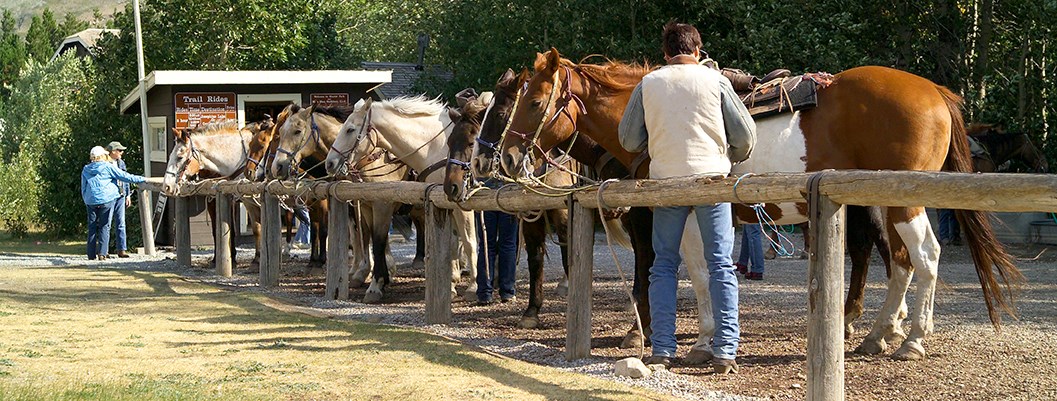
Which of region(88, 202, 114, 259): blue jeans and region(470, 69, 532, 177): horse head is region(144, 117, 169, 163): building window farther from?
region(470, 69, 532, 177): horse head

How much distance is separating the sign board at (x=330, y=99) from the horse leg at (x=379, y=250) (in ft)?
29.5

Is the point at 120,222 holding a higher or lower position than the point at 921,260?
lower

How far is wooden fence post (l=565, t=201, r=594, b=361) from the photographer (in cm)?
687

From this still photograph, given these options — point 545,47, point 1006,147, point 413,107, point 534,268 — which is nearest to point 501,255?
point 534,268

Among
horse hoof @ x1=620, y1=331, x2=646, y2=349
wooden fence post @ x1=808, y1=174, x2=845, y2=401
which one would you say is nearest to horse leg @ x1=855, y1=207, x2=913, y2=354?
horse hoof @ x1=620, y1=331, x2=646, y2=349

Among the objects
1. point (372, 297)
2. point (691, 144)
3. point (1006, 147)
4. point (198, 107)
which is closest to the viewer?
point (691, 144)

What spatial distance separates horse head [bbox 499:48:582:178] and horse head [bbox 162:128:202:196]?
29.9 feet

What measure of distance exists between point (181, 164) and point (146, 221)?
323 cm

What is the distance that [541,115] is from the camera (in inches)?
281

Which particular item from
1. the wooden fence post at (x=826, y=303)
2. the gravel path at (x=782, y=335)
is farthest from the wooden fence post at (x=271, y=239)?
the wooden fence post at (x=826, y=303)

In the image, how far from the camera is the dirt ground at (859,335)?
593cm

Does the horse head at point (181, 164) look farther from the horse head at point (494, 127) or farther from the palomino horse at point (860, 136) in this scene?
the palomino horse at point (860, 136)

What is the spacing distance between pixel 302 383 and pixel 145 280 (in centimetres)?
814

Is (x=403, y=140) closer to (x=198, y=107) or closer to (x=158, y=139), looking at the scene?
(x=198, y=107)
